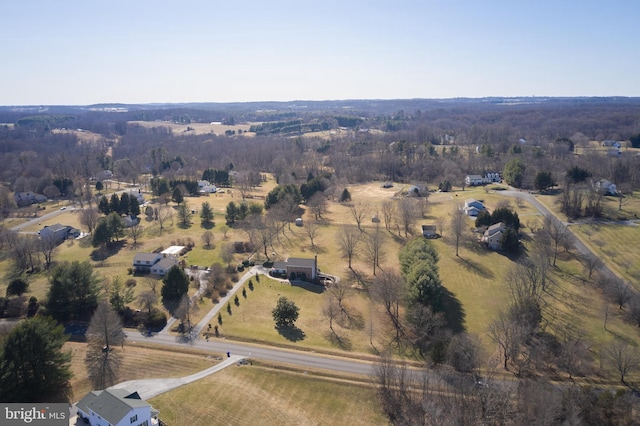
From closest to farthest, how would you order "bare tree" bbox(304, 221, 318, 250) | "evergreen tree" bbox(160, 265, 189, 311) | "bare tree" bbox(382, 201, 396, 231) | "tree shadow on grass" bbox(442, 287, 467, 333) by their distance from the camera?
"tree shadow on grass" bbox(442, 287, 467, 333)
"evergreen tree" bbox(160, 265, 189, 311)
"bare tree" bbox(304, 221, 318, 250)
"bare tree" bbox(382, 201, 396, 231)

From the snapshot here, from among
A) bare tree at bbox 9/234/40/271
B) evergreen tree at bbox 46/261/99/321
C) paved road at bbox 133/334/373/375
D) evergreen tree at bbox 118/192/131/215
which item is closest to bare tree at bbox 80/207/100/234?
evergreen tree at bbox 118/192/131/215

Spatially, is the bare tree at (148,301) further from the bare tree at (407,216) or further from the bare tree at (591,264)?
the bare tree at (591,264)

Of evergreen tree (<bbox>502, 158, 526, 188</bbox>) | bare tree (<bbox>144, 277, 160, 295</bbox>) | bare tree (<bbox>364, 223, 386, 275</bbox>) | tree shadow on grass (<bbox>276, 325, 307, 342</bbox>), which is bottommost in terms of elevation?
tree shadow on grass (<bbox>276, 325, 307, 342</bbox>)

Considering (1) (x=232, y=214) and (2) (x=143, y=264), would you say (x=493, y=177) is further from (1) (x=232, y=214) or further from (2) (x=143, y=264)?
(2) (x=143, y=264)

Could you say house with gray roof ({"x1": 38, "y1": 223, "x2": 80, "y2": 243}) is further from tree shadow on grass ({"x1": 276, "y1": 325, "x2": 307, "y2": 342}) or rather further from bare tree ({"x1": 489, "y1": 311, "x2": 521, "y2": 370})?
bare tree ({"x1": 489, "y1": 311, "x2": 521, "y2": 370})

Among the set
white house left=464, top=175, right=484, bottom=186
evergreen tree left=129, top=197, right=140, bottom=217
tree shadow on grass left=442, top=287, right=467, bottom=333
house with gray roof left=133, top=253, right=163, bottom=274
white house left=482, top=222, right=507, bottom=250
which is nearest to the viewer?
tree shadow on grass left=442, top=287, right=467, bottom=333

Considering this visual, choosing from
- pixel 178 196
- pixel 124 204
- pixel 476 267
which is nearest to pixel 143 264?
pixel 124 204

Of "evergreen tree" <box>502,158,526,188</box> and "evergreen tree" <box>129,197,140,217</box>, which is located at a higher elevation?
"evergreen tree" <box>502,158,526,188</box>

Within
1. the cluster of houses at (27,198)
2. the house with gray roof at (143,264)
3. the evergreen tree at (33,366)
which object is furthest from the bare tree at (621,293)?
the cluster of houses at (27,198)
